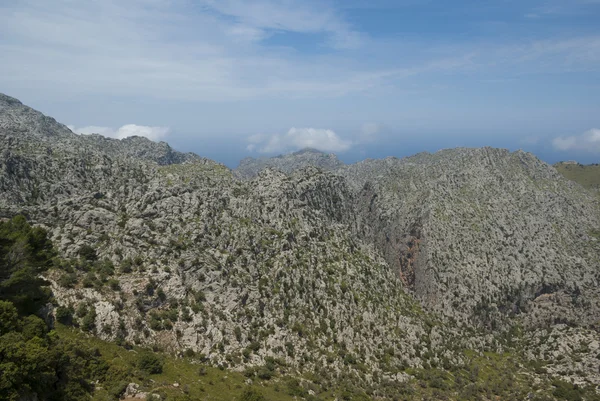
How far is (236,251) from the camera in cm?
10338

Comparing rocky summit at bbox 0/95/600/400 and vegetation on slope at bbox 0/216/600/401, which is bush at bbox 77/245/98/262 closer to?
rocky summit at bbox 0/95/600/400

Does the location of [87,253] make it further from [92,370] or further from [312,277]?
[312,277]

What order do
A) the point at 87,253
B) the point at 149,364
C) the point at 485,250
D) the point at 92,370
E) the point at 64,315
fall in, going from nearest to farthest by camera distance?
the point at 92,370 → the point at 149,364 → the point at 64,315 → the point at 87,253 → the point at 485,250

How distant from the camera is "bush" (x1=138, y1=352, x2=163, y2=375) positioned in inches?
2276

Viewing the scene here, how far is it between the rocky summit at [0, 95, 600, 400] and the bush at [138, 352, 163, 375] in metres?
8.13

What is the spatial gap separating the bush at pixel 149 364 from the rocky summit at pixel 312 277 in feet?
26.7

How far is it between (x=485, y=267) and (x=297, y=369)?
121 meters

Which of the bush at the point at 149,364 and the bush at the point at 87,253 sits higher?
the bush at the point at 87,253

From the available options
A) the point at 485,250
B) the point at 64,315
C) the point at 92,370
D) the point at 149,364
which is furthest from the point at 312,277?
the point at 485,250

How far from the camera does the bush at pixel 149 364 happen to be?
57.8 metres

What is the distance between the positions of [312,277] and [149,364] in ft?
191

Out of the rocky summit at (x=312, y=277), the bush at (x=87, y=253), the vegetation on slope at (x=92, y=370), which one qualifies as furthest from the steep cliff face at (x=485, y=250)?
the bush at (x=87, y=253)

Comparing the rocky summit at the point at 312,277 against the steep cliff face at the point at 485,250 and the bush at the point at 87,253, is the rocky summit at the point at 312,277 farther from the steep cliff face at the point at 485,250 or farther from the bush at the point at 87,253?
the steep cliff face at the point at 485,250

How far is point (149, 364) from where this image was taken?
5888 cm
